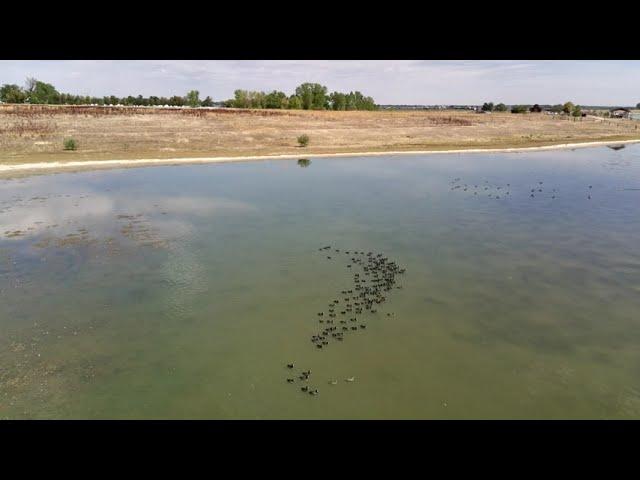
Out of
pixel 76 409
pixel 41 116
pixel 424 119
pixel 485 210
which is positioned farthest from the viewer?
pixel 424 119

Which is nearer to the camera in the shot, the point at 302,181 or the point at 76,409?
the point at 76,409

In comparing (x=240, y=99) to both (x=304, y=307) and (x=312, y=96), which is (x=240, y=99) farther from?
(x=304, y=307)

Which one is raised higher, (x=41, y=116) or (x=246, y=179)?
(x=41, y=116)

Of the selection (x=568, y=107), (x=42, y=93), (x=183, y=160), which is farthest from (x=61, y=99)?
(x=568, y=107)

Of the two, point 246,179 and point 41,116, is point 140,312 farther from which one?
point 41,116

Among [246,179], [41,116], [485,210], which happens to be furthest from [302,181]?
[41,116]

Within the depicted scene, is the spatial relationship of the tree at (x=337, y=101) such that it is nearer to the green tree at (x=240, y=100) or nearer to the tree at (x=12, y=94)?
the green tree at (x=240, y=100)
